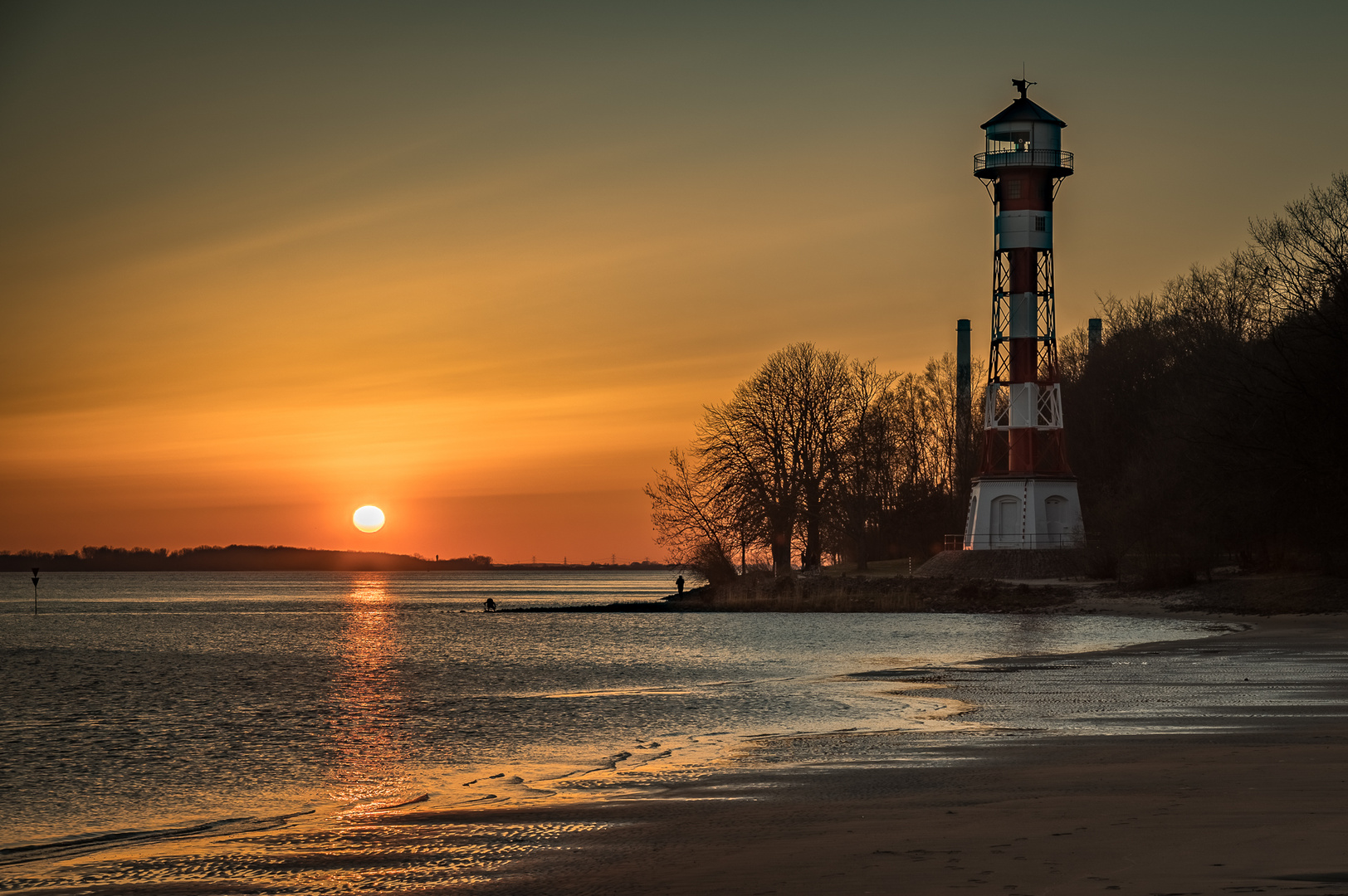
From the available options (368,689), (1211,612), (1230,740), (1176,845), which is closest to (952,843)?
(1176,845)

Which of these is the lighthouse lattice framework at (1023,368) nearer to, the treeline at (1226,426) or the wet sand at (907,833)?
the treeline at (1226,426)

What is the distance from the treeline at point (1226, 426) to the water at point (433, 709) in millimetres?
5628

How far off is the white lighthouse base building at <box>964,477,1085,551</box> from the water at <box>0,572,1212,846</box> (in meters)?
12.2

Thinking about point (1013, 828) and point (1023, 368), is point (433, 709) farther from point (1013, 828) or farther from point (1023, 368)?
point (1023, 368)

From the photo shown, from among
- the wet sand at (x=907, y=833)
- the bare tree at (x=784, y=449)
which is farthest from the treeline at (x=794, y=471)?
the wet sand at (x=907, y=833)

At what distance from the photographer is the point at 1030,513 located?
7112 cm

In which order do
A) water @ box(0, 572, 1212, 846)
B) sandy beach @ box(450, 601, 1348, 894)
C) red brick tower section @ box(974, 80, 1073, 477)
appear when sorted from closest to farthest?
sandy beach @ box(450, 601, 1348, 894)
water @ box(0, 572, 1212, 846)
red brick tower section @ box(974, 80, 1073, 477)

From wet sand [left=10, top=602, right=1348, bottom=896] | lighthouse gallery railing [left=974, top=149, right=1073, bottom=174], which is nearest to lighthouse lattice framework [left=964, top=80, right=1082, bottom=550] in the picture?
lighthouse gallery railing [left=974, top=149, right=1073, bottom=174]

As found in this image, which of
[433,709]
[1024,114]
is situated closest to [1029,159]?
[1024,114]

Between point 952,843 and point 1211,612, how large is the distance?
153ft

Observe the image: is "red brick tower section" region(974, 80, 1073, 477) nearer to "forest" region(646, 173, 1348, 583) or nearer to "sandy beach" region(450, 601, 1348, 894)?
"forest" region(646, 173, 1348, 583)

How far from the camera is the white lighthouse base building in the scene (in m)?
71.2

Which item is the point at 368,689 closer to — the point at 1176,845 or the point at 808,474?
the point at 1176,845

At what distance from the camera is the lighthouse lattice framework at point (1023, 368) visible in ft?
230
